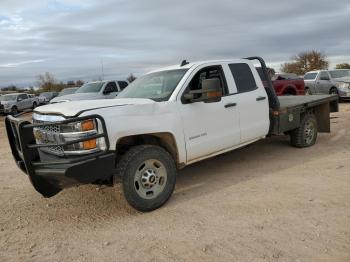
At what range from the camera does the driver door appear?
5402mm

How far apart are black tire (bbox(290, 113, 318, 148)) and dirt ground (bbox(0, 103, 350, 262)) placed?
3.72ft

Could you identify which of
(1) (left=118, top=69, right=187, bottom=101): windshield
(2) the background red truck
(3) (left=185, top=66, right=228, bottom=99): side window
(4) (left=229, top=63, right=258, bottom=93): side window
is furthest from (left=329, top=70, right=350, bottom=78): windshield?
(1) (left=118, top=69, right=187, bottom=101): windshield

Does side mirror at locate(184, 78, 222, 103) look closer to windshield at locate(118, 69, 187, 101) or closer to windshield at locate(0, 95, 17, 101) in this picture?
windshield at locate(118, 69, 187, 101)

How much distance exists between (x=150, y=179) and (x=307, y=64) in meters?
60.1

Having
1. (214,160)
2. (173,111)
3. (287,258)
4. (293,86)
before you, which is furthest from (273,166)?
(293,86)

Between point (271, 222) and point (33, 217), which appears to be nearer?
point (271, 222)

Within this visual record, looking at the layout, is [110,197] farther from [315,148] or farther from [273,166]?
[315,148]

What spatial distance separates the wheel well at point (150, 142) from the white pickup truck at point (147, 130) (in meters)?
0.01

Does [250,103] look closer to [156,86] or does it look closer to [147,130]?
[156,86]

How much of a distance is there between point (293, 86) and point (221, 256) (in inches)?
606

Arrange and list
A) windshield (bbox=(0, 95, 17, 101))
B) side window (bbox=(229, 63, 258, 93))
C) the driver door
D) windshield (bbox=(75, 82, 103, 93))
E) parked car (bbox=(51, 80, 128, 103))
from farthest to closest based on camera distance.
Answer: windshield (bbox=(0, 95, 17, 101)), windshield (bbox=(75, 82, 103, 93)), parked car (bbox=(51, 80, 128, 103)), side window (bbox=(229, 63, 258, 93)), the driver door

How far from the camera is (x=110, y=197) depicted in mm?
5578

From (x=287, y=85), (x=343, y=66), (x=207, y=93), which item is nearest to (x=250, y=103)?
(x=207, y=93)

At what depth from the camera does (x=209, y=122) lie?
566 cm
